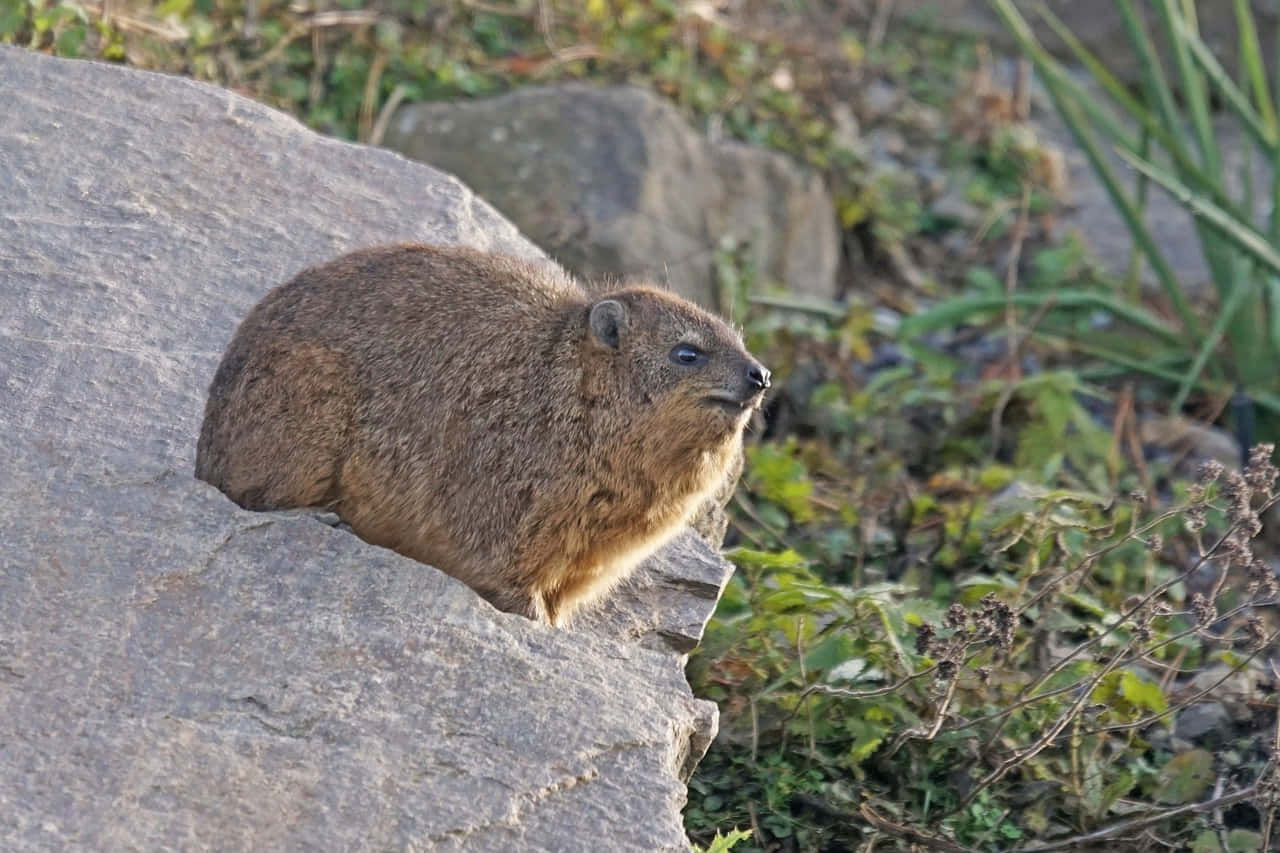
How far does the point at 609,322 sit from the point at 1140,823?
2.09 m

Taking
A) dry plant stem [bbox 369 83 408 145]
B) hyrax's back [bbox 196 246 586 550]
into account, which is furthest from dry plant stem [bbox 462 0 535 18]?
hyrax's back [bbox 196 246 586 550]

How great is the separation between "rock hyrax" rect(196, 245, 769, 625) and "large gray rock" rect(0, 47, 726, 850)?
16cm

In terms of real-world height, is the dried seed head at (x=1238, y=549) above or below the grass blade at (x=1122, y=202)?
above

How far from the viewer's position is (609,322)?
442 centimetres

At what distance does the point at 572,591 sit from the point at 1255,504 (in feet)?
12.7

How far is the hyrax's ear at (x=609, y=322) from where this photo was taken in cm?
441

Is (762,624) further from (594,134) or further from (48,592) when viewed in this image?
(594,134)

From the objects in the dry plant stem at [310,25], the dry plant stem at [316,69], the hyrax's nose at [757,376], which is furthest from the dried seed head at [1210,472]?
the dry plant stem at [310,25]

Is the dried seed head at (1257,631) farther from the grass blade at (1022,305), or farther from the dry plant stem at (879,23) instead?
the dry plant stem at (879,23)

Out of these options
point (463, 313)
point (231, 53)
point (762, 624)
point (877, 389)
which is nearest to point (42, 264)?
point (463, 313)

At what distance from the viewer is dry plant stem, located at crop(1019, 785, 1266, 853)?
4.54 metres

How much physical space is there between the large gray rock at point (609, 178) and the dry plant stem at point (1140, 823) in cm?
390

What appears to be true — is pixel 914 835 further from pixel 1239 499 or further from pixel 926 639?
pixel 1239 499

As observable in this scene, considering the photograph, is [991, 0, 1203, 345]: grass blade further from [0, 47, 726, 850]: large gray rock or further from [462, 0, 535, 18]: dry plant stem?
[0, 47, 726, 850]: large gray rock
